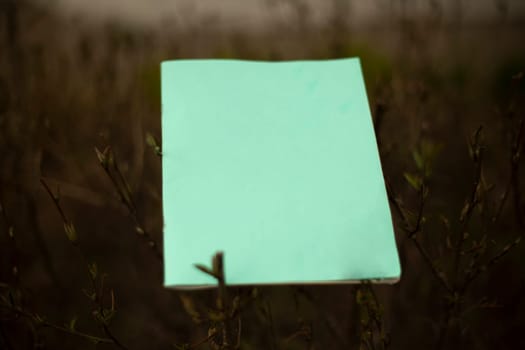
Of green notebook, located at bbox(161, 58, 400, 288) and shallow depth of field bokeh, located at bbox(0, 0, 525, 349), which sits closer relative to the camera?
green notebook, located at bbox(161, 58, 400, 288)

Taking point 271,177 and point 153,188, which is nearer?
point 271,177

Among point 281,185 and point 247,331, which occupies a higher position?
point 281,185

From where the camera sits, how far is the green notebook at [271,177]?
1.91ft

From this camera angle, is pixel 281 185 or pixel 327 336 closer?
pixel 281 185

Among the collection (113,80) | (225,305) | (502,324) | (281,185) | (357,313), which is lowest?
(502,324)

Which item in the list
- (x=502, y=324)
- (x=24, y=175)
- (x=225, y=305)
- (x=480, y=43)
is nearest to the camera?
(x=225, y=305)

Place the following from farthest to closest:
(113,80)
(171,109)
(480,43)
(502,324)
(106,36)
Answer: (480,43)
(106,36)
(113,80)
(502,324)
(171,109)

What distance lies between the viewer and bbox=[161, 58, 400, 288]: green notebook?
0.58 metres

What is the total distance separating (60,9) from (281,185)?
68.9 inches

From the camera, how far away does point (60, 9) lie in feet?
6.20

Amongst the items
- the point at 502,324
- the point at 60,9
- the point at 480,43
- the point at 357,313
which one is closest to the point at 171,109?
the point at 357,313

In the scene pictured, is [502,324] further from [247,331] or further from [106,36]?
[106,36]

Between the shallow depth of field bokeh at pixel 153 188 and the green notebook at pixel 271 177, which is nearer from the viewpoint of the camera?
the green notebook at pixel 271 177

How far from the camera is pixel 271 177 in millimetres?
654
